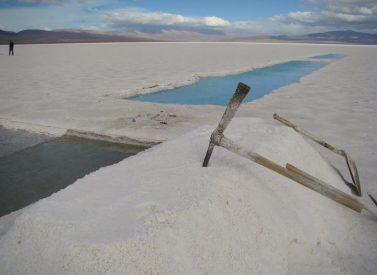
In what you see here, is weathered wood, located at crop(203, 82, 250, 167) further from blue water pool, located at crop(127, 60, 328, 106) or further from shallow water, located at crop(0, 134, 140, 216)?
blue water pool, located at crop(127, 60, 328, 106)

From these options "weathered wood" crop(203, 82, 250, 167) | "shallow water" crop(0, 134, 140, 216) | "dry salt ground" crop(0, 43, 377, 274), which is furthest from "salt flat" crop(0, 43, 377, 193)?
"weathered wood" crop(203, 82, 250, 167)

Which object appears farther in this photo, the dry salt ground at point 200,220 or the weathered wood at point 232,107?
the weathered wood at point 232,107

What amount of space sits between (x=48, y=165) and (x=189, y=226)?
11.9ft

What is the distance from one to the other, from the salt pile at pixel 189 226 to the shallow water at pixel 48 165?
1.57 metres

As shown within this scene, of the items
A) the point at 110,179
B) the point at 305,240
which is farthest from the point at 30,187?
the point at 305,240

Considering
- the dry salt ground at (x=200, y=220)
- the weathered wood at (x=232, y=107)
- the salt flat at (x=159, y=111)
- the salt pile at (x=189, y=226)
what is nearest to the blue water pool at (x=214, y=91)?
the salt flat at (x=159, y=111)

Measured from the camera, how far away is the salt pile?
203 centimetres

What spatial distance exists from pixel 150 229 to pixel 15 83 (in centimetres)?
1222

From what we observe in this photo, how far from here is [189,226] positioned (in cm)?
223

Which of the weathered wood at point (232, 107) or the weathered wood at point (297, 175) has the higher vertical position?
the weathered wood at point (232, 107)

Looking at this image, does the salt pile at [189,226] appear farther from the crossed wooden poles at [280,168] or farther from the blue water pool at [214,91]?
the blue water pool at [214,91]

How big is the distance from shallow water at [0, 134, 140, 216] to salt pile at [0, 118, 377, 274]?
157 centimetres

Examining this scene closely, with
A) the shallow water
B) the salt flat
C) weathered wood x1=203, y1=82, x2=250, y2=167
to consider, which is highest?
weathered wood x1=203, y1=82, x2=250, y2=167

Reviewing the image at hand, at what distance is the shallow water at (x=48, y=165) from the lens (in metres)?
4.25
